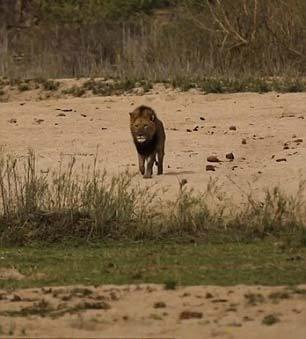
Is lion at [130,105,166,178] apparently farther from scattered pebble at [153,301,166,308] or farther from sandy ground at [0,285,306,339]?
scattered pebble at [153,301,166,308]

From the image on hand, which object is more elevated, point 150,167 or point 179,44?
point 179,44

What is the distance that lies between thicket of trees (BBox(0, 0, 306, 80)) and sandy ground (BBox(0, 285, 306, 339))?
15.9 meters

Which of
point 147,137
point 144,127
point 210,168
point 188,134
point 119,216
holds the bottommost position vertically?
point 119,216

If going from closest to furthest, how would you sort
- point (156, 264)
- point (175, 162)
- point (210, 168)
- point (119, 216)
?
point (156, 264)
point (119, 216)
point (210, 168)
point (175, 162)

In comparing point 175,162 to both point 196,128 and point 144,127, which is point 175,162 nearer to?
point 144,127

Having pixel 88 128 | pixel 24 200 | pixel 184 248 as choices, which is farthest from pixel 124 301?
pixel 88 128

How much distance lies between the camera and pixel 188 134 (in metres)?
20.2

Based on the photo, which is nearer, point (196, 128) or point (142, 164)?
point (142, 164)

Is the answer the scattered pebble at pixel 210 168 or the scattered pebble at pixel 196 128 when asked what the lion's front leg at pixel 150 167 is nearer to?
the scattered pebble at pixel 210 168

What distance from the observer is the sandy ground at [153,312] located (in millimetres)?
9383

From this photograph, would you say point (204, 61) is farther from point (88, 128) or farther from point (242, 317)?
point (242, 317)

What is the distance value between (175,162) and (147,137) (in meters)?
1.69

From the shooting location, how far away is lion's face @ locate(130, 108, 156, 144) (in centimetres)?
1588

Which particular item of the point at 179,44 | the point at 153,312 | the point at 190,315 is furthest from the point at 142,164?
the point at 179,44
